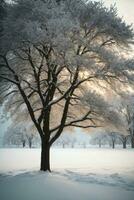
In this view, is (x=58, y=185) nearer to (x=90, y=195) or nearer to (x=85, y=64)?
(x=90, y=195)

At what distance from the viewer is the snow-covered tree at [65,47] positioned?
16844mm

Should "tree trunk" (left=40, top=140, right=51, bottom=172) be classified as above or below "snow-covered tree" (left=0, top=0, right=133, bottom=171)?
below

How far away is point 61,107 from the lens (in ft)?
75.9

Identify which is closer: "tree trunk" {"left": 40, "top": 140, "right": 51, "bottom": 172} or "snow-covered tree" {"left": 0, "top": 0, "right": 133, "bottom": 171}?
"snow-covered tree" {"left": 0, "top": 0, "right": 133, "bottom": 171}

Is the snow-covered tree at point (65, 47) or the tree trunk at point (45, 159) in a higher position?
the snow-covered tree at point (65, 47)

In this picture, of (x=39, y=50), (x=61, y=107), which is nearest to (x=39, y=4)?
(x=39, y=50)

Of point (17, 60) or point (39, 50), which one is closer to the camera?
point (39, 50)

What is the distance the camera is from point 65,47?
54.3 feet

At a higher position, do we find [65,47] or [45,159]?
[65,47]

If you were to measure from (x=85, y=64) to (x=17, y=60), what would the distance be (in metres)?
4.52

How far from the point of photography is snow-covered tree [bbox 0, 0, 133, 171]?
1684cm

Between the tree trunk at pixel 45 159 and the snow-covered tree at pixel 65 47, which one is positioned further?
the tree trunk at pixel 45 159

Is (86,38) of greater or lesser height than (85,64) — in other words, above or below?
above

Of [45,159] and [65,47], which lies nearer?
[65,47]
